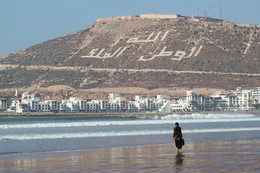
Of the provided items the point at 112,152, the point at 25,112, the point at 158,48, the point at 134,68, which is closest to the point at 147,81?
the point at 134,68

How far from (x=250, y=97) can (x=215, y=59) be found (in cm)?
2018

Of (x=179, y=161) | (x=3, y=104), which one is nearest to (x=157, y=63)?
(x=3, y=104)

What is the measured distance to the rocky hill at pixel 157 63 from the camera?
15975 centimetres

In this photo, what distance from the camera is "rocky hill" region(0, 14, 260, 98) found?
160 m

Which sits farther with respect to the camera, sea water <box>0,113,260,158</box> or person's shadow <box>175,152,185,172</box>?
sea water <box>0,113,260,158</box>

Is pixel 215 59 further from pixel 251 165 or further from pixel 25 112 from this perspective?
pixel 251 165

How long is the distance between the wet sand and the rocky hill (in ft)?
425

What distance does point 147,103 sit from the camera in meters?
154

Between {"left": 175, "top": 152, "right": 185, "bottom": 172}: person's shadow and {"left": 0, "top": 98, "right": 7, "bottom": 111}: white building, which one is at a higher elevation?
{"left": 0, "top": 98, "right": 7, "bottom": 111}: white building

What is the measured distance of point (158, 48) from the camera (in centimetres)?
18225

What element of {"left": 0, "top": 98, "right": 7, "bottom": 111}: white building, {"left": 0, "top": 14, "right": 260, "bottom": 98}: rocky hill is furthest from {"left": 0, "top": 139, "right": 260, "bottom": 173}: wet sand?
{"left": 0, "top": 98, "right": 7, "bottom": 111}: white building

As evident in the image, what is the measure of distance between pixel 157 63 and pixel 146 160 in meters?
148

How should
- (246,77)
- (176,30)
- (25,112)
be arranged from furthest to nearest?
(176,30)
(246,77)
(25,112)

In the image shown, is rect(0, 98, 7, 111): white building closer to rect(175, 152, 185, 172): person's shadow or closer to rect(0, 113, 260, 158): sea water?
rect(0, 113, 260, 158): sea water
